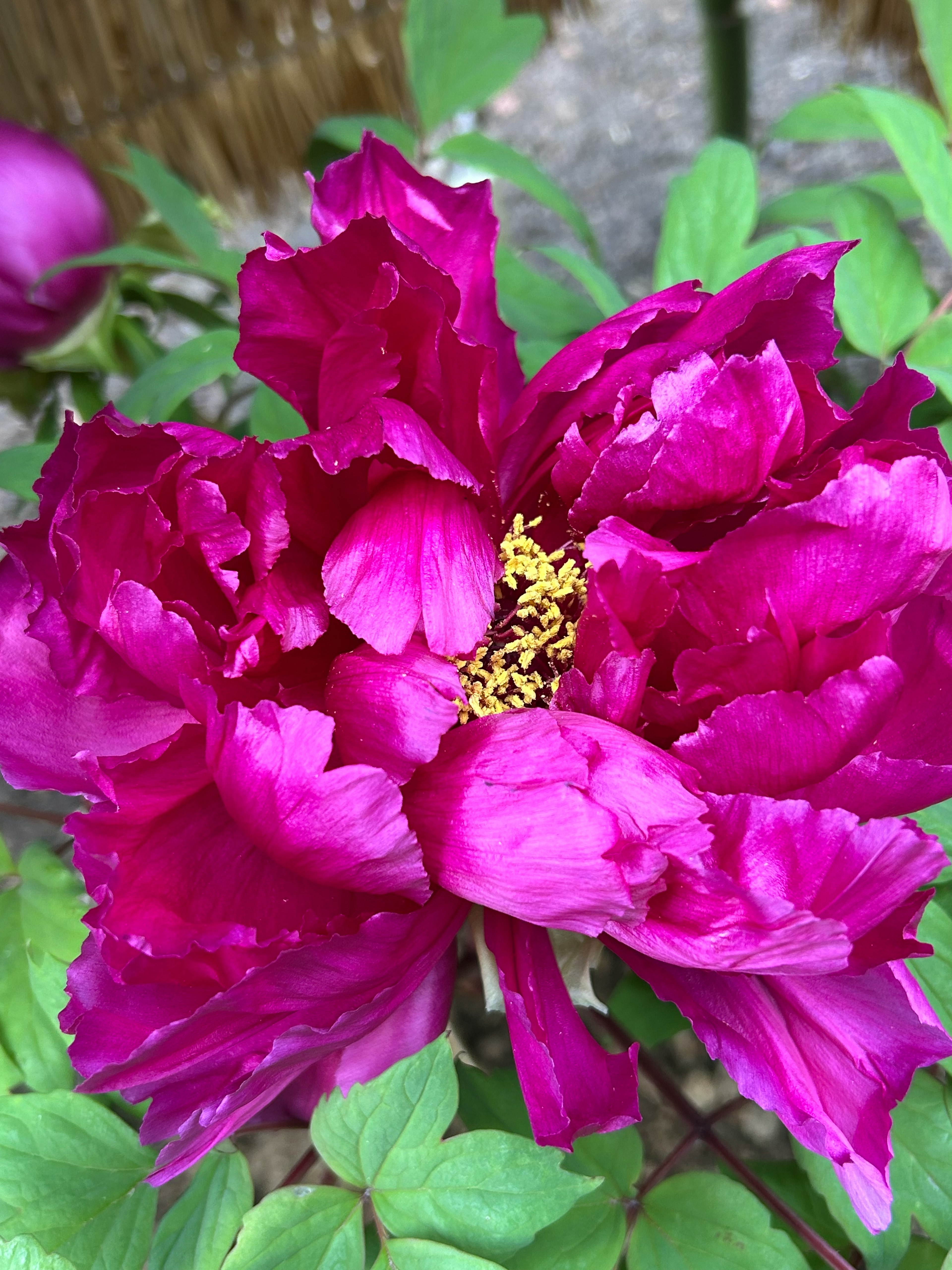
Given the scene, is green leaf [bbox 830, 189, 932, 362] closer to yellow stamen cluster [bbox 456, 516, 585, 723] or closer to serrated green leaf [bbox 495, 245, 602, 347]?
serrated green leaf [bbox 495, 245, 602, 347]

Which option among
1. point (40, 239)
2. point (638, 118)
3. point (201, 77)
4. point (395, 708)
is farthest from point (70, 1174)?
point (638, 118)

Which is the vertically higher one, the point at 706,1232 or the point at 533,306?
the point at 533,306

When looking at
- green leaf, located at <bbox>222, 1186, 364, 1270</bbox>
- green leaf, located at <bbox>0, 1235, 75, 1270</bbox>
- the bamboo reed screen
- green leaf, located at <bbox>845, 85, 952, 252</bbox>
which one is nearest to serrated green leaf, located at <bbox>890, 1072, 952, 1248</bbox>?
green leaf, located at <bbox>222, 1186, 364, 1270</bbox>

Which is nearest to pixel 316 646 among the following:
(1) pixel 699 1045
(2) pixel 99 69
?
(1) pixel 699 1045

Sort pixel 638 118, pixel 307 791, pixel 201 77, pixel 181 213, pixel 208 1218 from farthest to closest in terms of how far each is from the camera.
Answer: pixel 638 118
pixel 201 77
pixel 181 213
pixel 208 1218
pixel 307 791

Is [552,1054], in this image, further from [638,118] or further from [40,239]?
[638,118]

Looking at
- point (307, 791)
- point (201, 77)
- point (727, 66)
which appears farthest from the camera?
point (727, 66)
